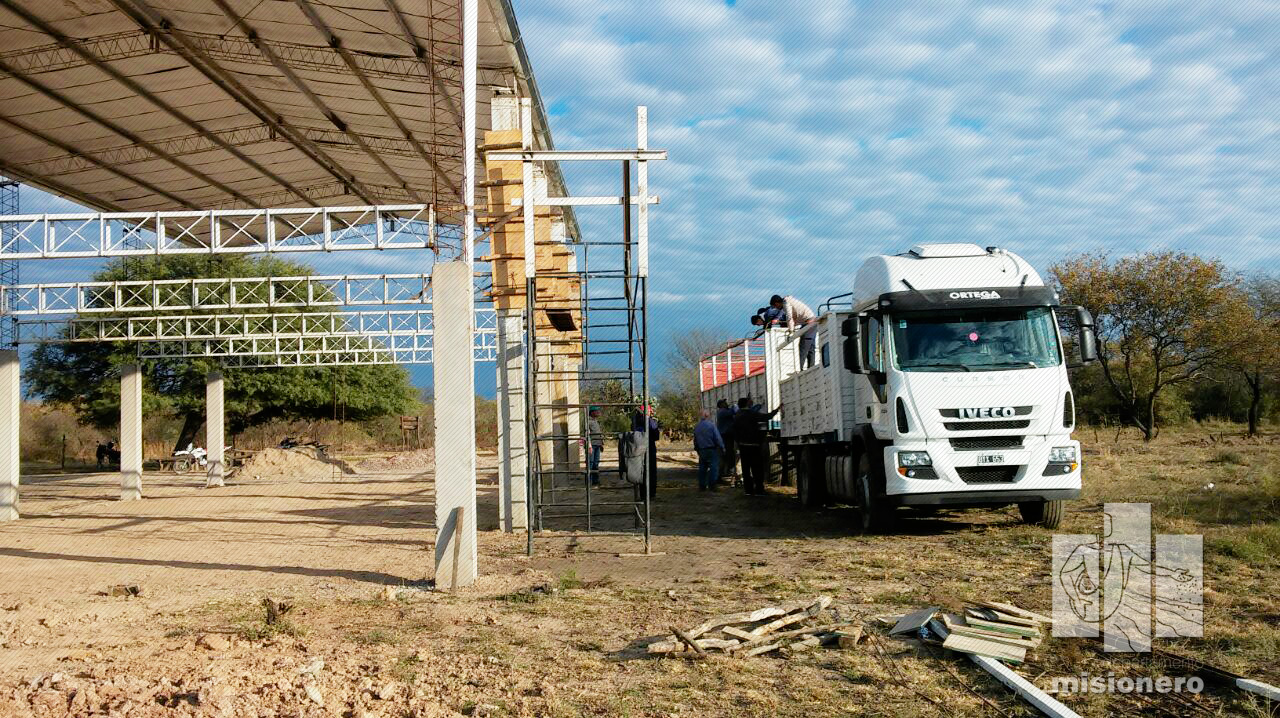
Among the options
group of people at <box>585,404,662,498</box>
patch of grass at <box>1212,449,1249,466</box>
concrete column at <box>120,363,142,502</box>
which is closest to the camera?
group of people at <box>585,404,662,498</box>

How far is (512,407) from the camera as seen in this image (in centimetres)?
1402

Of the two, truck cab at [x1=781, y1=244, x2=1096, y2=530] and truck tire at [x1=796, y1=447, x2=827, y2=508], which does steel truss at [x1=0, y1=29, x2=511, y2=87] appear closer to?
truck tire at [x1=796, y1=447, x2=827, y2=508]

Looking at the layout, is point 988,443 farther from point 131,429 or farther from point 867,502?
point 131,429

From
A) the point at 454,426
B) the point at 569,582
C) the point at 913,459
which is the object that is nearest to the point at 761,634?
the point at 569,582

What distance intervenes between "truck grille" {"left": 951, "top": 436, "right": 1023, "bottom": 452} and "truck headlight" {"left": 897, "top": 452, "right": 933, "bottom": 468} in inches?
13.1

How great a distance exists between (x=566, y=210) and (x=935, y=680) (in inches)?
875

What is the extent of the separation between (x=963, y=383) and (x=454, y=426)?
5.76 meters

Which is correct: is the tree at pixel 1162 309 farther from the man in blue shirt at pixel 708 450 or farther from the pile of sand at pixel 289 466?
the pile of sand at pixel 289 466

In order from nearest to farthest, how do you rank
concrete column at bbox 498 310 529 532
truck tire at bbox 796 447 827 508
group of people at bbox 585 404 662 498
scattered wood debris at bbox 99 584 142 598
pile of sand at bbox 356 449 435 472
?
scattered wood debris at bbox 99 584 142 598
group of people at bbox 585 404 662 498
concrete column at bbox 498 310 529 532
truck tire at bbox 796 447 827 508
pile of sand at bbox 356 449 435 472

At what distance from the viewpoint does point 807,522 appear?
1454cm

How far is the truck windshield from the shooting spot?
448 inches

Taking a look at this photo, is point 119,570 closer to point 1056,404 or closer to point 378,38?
point 378,38

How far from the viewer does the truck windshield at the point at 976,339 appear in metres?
11.4

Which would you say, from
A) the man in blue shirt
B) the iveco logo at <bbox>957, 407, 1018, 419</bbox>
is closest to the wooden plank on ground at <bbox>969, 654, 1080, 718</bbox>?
the iveco logo at <bbox>957, 407, 1018, 419</bbox>
